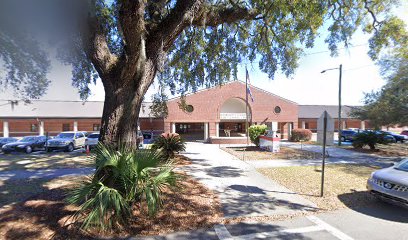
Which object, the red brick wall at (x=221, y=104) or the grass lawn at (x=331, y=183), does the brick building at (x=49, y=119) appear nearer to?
the red brick wall at (x=221, y=104)

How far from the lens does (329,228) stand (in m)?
4.68

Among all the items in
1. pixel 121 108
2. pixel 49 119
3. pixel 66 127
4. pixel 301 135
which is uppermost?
pixel 121 108

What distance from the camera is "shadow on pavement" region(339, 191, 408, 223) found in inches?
206

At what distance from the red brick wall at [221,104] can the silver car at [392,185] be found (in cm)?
2503

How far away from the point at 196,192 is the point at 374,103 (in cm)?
1783

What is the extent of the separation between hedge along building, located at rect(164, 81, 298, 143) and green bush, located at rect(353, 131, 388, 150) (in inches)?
463

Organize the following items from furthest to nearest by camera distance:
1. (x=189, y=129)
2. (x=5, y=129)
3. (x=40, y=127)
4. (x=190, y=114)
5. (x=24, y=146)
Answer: (x=189, y=129) < (x=40, y=127) < (x=5, y=129) < (x=190, y=114) < (x=24, y=146)

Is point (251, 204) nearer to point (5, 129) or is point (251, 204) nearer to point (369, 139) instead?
point (369, 139)

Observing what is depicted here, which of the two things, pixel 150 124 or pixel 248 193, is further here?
pixel 150 124

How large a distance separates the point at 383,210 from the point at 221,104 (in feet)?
87.4

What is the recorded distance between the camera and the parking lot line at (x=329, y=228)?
4.31 meters

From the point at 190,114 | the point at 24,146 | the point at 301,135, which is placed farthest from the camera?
the point at 190,114

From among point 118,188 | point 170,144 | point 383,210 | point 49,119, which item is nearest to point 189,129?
point 49,119

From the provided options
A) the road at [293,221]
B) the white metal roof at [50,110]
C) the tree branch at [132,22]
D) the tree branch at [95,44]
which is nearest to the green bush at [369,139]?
the road at [293,221]
